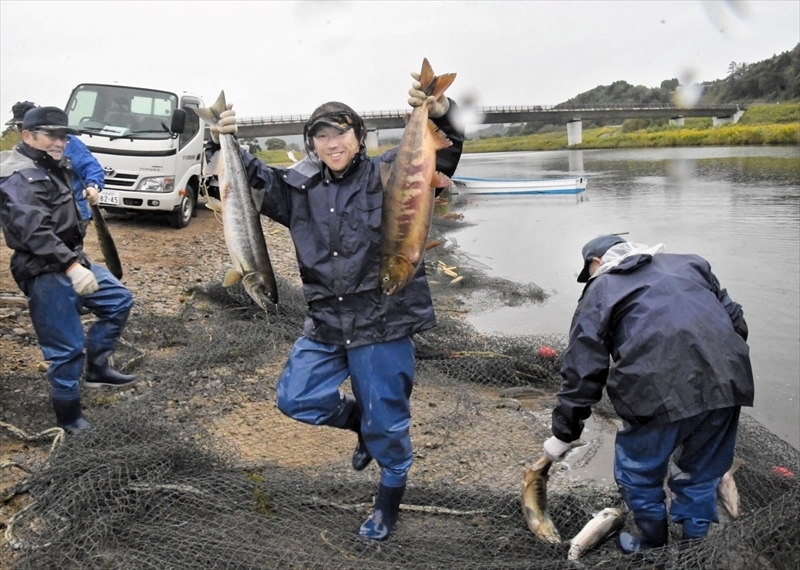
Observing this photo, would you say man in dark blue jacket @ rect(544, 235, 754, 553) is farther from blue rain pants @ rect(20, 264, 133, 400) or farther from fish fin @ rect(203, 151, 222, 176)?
blue rain pants @ rect(20, 264, 133, 400)

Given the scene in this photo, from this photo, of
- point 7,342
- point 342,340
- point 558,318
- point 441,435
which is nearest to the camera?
point 342,340

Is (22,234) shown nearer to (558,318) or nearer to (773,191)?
(558,318)

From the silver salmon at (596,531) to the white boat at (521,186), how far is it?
26701 mm

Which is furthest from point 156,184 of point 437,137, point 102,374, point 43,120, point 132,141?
point 437,137

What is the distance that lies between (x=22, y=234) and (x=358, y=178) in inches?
98.2

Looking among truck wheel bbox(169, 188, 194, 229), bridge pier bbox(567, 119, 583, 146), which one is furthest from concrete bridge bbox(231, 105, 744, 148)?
truck wheel bbox(169, 188, 194, 229)

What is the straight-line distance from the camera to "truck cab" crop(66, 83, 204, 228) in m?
12.0

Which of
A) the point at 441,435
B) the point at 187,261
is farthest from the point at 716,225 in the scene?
the point at 441,435

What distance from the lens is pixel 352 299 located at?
11.1 feet

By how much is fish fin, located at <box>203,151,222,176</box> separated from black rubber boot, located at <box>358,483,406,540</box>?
1975 mm

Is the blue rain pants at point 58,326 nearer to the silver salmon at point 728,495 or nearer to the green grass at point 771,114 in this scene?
the silver salmon at point 728,495

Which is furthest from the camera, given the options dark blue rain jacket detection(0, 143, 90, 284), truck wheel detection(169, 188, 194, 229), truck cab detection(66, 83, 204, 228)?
truck wheel detection(169, 188, 194, 229)

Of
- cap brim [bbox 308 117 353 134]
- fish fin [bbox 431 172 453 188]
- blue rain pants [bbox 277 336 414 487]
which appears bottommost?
blue rain pants [bbox 277 336 414 487]

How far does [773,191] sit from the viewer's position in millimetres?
23703
